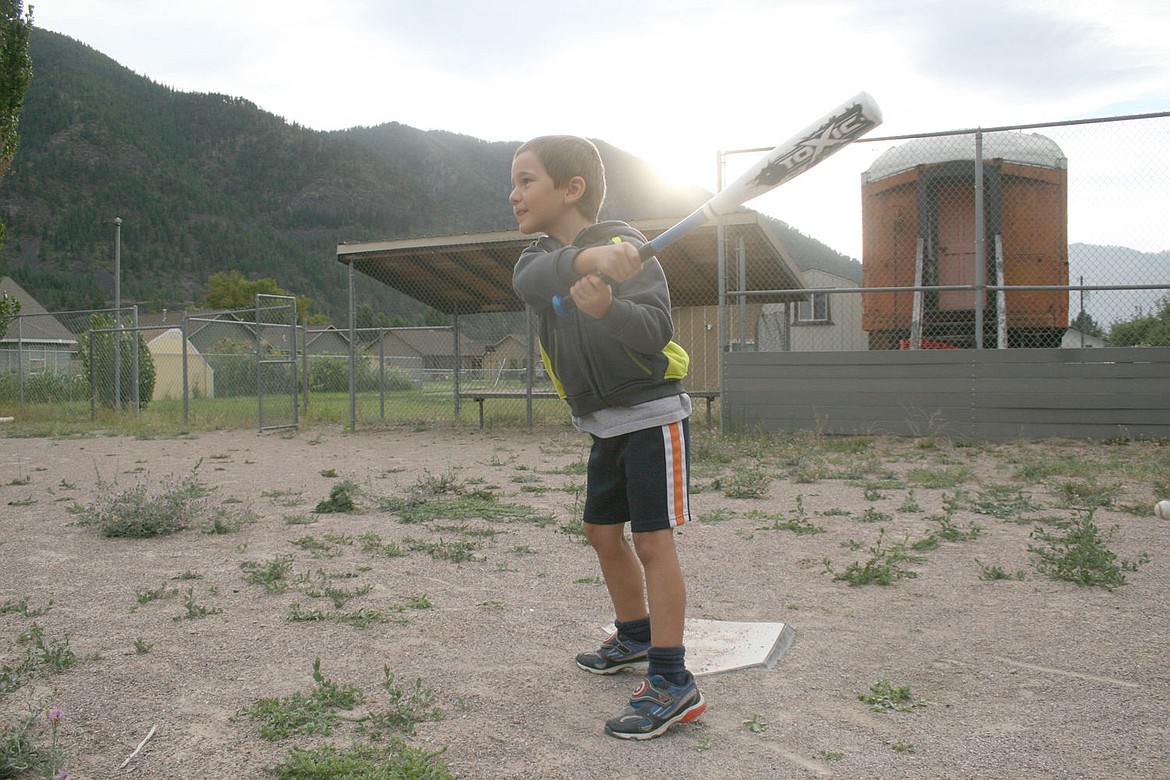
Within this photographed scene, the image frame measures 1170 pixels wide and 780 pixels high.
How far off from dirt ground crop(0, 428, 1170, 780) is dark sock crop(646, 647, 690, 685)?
13 centimetres

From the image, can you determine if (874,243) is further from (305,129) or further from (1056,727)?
(305,129)

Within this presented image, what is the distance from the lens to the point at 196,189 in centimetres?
14725

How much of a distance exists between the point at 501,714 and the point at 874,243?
31.7 feet

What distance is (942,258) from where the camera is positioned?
10656mm

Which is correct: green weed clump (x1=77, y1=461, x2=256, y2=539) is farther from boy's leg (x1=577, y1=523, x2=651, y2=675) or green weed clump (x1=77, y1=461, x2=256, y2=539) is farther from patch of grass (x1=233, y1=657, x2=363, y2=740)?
boy's leg (x1=577, y1=523, x2=651, y2=675)

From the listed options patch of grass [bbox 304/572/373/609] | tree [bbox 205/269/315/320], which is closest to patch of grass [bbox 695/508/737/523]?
patch of grass [bbox 304/572/373/609]

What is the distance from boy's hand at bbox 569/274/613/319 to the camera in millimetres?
2240

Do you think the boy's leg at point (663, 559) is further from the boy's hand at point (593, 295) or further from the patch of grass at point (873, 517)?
the patch of grass at point (873, 517)

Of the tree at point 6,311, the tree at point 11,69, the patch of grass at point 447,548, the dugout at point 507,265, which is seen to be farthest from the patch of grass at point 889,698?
the tree at point 6,311

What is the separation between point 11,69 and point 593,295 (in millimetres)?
18697

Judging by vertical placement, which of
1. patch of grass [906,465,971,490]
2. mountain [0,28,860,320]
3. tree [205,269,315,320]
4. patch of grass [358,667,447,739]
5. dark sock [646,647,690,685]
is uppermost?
mountain [0,28,860,320]

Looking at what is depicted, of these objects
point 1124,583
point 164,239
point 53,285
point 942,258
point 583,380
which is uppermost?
point 164,239

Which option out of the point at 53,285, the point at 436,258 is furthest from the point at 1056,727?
the point at 53,285

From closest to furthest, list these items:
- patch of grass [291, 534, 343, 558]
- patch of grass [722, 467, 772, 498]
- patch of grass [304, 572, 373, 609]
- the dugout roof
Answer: patch of grass [304, 572, 373, 609] → patch of grass [291, 534, 343, 558] → patch of grass [722, 467, 772, 498] → the dugout roof
